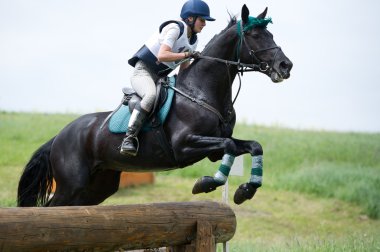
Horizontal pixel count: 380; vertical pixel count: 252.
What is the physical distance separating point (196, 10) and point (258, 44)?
66 cm

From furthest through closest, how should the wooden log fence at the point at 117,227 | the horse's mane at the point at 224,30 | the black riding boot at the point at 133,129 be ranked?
1. the horse's mane at the point at 224,30
2. the black riding boot at the point at 133,129
3. the wooden log fence at the point at 117,227

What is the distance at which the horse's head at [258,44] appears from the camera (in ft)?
20.2

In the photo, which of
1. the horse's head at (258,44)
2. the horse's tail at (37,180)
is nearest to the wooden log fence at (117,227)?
the horse's head at (258,44)

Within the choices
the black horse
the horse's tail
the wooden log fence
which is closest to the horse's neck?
the black horse

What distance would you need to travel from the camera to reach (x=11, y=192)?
51.0ft

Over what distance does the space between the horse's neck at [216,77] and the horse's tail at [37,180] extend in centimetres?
181

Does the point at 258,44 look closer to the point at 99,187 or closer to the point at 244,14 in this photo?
the point at 244,14

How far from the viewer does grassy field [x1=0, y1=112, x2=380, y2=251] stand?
15.6 m

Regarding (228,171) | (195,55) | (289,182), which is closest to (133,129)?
(195,55)

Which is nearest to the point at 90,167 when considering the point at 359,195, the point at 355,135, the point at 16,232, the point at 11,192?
the point at 16,232

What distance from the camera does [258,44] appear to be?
6277mm

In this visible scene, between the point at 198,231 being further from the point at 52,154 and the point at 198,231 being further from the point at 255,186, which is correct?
the point at 52,154

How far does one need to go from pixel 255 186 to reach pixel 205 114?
2.76 feet

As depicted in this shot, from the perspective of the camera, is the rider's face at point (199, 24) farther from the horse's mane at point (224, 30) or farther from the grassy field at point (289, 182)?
the grassy field at point (289, 182)
